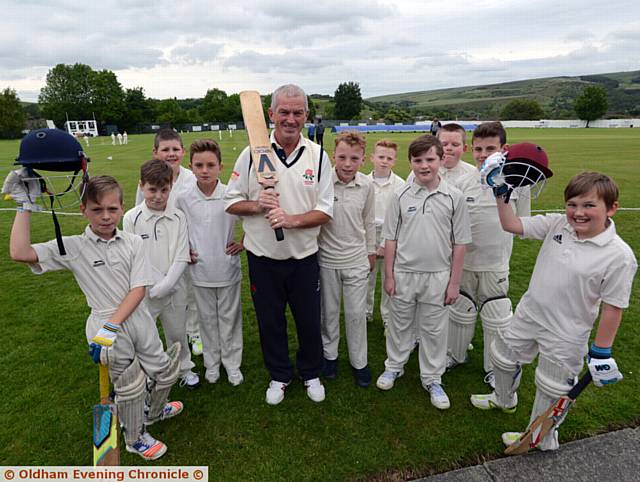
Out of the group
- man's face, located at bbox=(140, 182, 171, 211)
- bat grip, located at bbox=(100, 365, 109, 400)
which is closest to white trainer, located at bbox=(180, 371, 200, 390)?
bat grip, located at bbox=(100, 365, 109, 400)

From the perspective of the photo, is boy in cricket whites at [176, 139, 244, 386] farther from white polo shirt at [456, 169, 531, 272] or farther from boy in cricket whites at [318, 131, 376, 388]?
white polo shirt at [456, 169, 531, 272]

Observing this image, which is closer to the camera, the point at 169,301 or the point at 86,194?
the point at 86,194

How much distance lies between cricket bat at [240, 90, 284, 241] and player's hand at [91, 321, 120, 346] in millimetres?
1109

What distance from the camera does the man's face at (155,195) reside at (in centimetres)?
293

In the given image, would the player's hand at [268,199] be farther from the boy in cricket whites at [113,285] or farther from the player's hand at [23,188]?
the player's hand at [23,188]

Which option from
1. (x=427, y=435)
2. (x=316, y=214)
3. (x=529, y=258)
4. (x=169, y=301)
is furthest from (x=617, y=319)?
(x=529, y=258)

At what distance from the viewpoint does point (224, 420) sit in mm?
3027

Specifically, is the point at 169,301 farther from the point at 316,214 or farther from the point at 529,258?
the point at 529,258

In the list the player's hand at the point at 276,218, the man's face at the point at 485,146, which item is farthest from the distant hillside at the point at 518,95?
the player's hand at the point at 276,218

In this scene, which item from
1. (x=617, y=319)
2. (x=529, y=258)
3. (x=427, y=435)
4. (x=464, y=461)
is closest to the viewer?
(x=617, y=319)

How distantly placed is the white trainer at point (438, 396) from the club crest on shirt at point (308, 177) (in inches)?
74.5

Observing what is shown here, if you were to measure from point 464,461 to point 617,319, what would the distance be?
4.25 ft

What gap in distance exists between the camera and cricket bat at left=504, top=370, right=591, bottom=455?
2.33m

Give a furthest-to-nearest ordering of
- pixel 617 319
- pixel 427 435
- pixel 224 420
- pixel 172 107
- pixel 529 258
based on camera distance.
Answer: pixel 172 107
pixel 529 258
pixel 224 420
pixel 427 435
pixel 617 319
